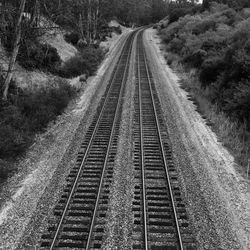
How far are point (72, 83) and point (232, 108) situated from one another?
41.2ft

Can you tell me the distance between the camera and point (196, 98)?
1916cm

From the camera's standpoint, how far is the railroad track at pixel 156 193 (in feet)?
24.6

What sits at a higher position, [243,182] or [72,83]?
[72,83]

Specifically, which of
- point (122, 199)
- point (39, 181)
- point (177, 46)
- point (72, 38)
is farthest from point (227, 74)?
point (72, 38)

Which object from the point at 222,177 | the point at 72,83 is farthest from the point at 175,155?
the point at 72,83

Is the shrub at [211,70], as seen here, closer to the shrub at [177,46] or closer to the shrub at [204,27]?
the shrub at [177,46]

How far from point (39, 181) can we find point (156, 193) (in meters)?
4.41

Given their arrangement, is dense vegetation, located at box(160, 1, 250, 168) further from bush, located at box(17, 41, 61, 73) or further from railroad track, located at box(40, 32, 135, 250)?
bush, located at box(17, 41, 61, 73)

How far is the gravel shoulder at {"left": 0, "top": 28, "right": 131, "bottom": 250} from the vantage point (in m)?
7.70

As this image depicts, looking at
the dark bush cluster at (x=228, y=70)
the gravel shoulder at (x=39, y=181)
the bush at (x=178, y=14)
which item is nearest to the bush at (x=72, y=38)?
the dark bush cluster at (x=228, y=70)

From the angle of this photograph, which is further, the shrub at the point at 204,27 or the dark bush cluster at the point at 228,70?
the shrub at the point at 204,27

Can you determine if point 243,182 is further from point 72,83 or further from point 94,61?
point 94,61

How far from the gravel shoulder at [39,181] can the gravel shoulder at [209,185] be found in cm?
467

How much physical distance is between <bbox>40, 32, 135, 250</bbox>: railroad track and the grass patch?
2.58 m
